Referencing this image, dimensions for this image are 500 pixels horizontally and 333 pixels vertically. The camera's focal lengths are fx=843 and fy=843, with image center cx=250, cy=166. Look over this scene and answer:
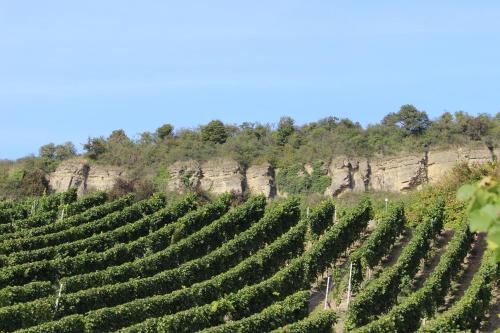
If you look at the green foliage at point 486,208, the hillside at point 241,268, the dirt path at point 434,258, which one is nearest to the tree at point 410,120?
the hillside at point 241,268

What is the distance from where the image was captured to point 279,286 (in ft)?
74.1

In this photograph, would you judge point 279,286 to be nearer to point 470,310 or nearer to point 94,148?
point 470,310

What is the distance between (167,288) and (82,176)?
19266 millimetres

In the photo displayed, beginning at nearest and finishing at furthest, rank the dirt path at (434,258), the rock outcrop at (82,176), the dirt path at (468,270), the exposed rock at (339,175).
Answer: the dirt path at (468,270)
the dirt path at (434,258)
the exposed rock at (339,175)
the rock outcrop at (82,176)

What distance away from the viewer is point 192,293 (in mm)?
22047

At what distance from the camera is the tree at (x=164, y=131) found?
160 feet

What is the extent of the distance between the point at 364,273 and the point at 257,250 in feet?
12.5

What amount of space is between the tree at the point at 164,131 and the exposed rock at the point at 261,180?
32.4 feet

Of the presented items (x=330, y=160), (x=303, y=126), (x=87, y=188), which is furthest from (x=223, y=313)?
(x=303, y=126)

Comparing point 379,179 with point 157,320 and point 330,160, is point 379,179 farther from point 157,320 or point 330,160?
point 157,320

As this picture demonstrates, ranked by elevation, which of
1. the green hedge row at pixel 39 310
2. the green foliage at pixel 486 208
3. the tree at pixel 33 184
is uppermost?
the tree at pixel 33 184

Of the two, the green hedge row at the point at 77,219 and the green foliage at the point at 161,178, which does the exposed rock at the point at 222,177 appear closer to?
the green foliage at the point at 161,178

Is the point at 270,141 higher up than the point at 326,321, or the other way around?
the point at 270,141

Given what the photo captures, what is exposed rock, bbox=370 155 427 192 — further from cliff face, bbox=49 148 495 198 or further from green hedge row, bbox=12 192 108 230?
green hedge row, bbox=12 192 108 230
